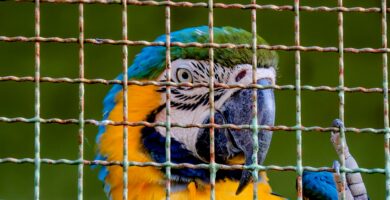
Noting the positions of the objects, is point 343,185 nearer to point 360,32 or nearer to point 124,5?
point 124,5

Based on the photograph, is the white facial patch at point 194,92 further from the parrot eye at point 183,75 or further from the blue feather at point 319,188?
the blue feather at point 319,188

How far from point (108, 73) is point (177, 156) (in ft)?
2.22

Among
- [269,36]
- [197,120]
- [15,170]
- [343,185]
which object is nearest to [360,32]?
[269,36]

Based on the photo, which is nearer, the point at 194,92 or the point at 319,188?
the point at 319,188

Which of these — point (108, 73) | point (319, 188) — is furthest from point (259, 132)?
point (108, 73)

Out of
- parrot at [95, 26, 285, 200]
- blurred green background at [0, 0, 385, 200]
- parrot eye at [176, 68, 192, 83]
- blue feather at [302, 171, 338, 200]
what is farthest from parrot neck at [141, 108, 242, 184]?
blurred green background at [0, 0, 385, 200]

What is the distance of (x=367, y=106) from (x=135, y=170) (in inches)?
44.5

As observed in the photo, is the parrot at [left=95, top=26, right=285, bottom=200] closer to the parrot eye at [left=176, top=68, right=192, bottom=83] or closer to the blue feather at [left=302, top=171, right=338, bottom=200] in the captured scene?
the parrot eye at [left=176, top=68, right=192, bottom=83]

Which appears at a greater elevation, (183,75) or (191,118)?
(183,75)

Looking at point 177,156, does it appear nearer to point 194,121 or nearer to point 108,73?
point 194,121

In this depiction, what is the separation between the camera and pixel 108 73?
3162 millimetres

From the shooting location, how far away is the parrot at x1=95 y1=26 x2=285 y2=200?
2.43 metres

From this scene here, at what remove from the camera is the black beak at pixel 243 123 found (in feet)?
7.68

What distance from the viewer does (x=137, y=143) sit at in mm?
2547
